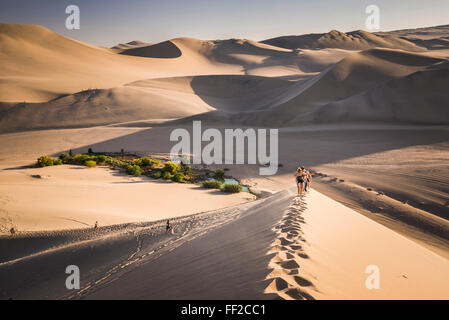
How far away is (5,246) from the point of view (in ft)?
20.6

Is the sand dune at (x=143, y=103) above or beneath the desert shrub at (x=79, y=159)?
above

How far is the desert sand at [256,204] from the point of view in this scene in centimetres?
339

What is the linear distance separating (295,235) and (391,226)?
18.7 feet

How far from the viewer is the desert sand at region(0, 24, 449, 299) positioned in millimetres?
3389

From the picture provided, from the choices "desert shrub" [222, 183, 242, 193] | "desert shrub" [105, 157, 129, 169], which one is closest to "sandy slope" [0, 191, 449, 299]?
"desert shrub" [222, 183, 242, 193]

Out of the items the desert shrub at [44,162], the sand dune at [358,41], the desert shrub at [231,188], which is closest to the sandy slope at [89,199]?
the desert shrub at [231,188]

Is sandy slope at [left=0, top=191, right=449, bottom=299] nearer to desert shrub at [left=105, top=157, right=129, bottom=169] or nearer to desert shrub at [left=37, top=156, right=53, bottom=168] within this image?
desert shrub at [left=37, top=156, right=53, bottom=168]

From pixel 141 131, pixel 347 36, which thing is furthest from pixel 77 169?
pixel 347 36

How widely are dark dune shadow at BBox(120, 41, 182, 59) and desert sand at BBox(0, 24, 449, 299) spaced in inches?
2253

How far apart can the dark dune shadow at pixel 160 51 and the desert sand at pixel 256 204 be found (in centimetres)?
5724

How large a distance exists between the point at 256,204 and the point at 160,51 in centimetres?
10005

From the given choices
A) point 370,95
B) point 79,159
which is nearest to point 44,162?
point 79,159

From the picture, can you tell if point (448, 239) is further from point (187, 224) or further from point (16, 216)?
point (16, 216)

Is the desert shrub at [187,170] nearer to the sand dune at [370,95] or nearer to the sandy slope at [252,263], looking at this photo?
the sandy slope at [252,263]
